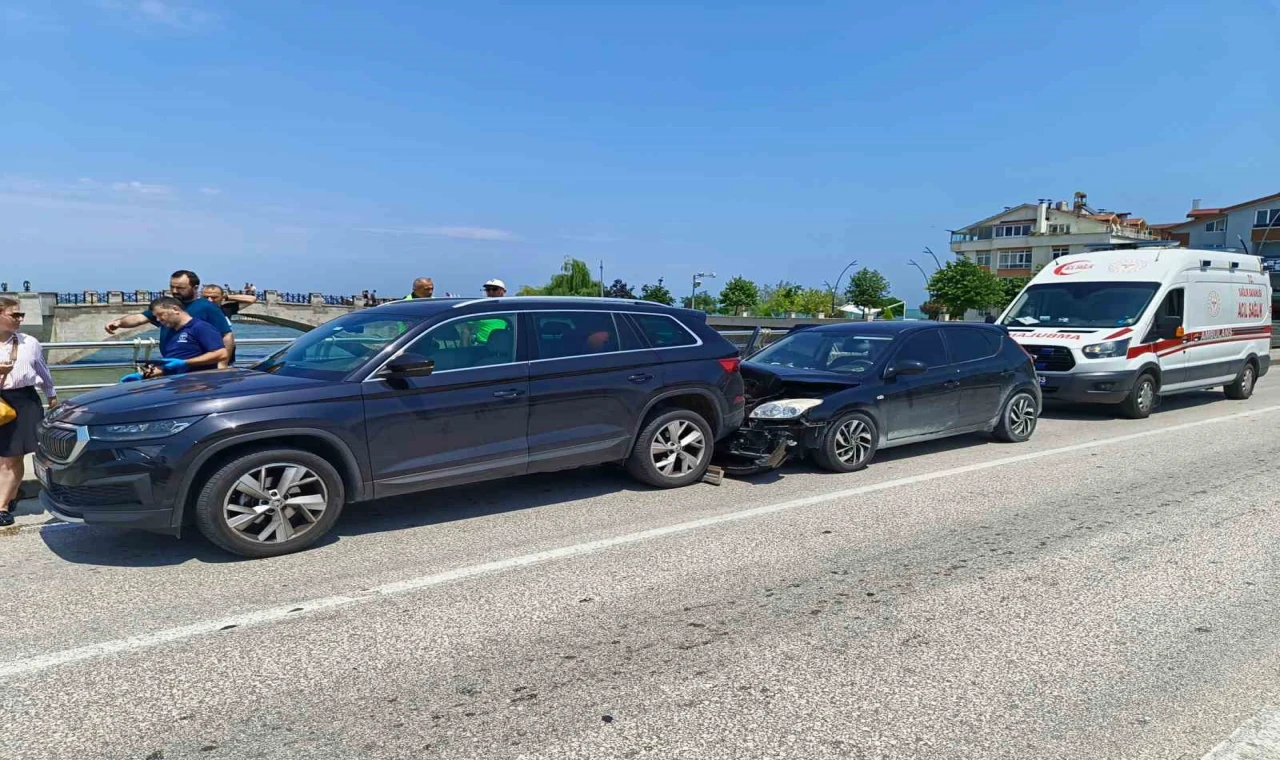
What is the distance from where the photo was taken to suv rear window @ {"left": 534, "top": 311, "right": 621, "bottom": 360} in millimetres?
6172

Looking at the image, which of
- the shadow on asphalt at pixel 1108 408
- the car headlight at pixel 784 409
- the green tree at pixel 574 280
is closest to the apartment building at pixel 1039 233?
the green tree at pixel 574 280

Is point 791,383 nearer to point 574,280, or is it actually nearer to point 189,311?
point 189,311

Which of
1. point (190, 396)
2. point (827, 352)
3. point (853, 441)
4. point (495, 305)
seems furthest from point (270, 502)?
point (827, 352)

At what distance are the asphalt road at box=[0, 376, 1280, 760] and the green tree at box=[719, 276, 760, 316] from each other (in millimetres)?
84288

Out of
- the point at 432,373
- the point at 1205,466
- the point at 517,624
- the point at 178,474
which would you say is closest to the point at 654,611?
the point at 517,624

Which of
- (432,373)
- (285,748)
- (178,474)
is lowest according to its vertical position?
(285,748)

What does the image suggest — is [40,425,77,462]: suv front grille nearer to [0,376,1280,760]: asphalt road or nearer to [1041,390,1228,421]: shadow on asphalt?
[0,376,1280,760]: asphalt road

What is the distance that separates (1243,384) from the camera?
13.8 meters

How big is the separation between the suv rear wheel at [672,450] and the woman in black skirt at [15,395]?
4.36 metres

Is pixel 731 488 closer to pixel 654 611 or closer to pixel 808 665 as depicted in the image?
pixel 654 611

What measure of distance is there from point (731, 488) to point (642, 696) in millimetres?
3821

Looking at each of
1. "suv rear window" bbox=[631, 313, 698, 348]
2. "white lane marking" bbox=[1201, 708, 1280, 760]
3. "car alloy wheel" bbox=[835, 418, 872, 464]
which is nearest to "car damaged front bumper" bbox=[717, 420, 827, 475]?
"car alloy wheel" bbox=[835, 418, 872, 464]

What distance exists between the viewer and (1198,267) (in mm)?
12508

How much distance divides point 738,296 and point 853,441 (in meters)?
84.5
